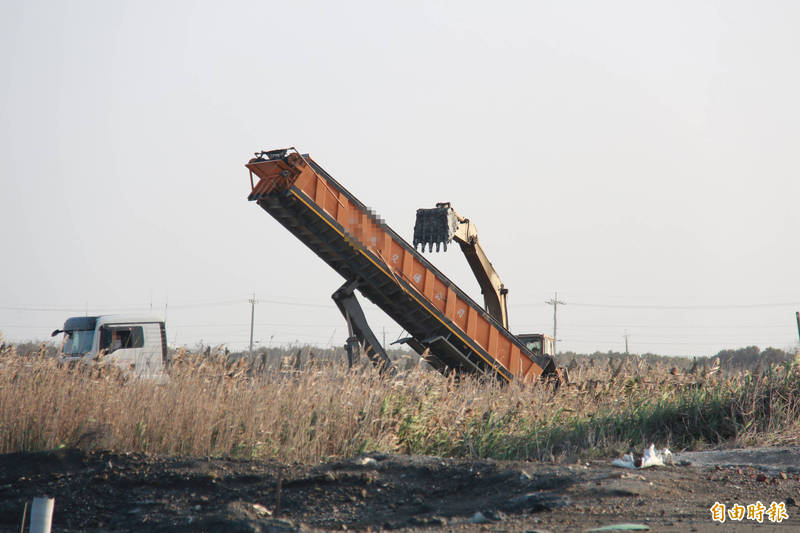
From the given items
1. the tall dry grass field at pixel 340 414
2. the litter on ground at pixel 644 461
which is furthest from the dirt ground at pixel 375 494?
the tall dry grass field at pixel 340 414

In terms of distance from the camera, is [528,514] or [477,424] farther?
[477,424]

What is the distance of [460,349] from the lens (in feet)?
53.8

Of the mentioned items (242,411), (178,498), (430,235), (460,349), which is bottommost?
(178,498)

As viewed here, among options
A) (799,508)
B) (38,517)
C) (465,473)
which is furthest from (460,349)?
(38,517)

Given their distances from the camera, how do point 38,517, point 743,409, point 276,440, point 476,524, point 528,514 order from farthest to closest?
point 743,409 < point 276,440 < point 528,514 < point 476,524 < point 38,517

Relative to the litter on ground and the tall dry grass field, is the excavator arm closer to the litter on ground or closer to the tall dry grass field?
the tall dry grass field

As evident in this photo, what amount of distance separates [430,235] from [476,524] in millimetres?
11301

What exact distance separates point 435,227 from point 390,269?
167 cm

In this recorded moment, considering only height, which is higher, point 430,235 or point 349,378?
point 430,235

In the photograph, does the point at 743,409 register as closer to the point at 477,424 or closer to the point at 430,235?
the point at 477,424

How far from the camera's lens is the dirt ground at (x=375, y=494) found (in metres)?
5.19

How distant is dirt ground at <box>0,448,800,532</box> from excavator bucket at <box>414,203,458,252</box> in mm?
8960

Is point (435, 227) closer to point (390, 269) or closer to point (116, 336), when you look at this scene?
point (390, 269)

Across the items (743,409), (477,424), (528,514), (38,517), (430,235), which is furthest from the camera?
(430,235)
